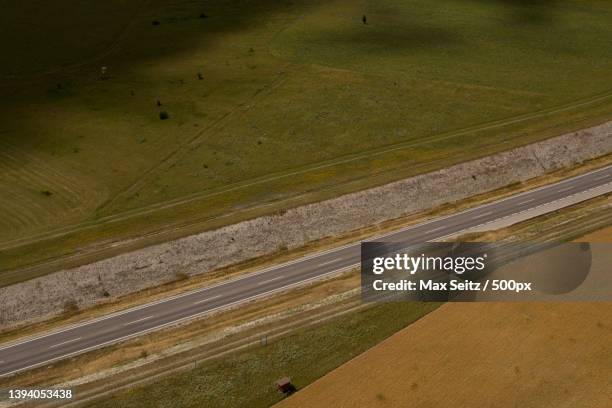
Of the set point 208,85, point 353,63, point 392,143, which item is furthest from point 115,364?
point 353,63

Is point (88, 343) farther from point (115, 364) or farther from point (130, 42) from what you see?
point (130, 42)

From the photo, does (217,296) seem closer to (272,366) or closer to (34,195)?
(272,366)

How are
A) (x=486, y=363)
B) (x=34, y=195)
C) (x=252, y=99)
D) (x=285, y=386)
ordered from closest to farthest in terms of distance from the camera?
(x=285, y=386), (x=486, y=363), (x=34, y=195), (x=252, y=99)

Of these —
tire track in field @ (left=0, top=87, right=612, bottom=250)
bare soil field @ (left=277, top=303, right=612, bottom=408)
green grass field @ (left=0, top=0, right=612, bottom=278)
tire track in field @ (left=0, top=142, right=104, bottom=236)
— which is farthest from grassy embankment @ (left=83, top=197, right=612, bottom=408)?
tire track in field @ (left=0, top=142, right=104, bottom=236)

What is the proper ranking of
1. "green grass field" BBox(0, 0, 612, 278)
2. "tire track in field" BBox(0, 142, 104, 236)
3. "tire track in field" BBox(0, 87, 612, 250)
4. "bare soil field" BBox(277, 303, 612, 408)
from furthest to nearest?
"green grass field" BBox(0, 0, 612, 278)
"tire track in field" BBox(0, 142, 104, 236)
"tire track in field" BBox(0, 87, 612, 250)
"bare soil field" BBox(277, 303, 612, 408)

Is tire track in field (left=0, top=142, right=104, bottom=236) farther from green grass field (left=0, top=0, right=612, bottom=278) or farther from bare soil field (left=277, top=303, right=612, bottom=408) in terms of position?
bare soil field (left=277, top=303, right=612, bottom=408)

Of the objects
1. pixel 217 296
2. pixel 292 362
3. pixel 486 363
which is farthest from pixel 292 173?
pixel 486 363

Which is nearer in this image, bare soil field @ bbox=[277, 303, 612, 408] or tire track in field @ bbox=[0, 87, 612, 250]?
bare soil field @ bbox=[277, 303, 612, 408]
